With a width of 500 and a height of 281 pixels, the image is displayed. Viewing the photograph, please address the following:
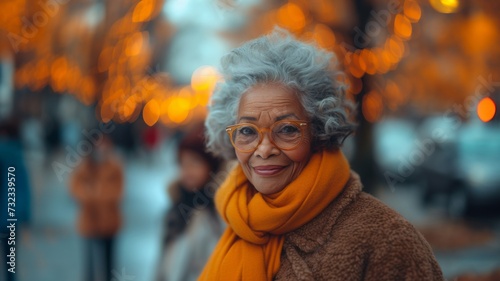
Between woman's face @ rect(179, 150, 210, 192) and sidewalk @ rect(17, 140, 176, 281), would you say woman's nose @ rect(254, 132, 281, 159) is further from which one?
sidewalk @ rect(17, 140, 176, 281)

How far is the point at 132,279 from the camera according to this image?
4766mm

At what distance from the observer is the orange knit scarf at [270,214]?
1.77m

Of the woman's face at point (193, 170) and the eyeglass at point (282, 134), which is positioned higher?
the eyeglass at point (282, 134)

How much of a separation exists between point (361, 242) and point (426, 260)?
170 mm

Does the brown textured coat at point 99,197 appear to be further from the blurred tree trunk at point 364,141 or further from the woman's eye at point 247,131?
the woman's eye at point 247,131

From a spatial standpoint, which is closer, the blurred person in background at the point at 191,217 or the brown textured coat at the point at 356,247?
the brown textured coat at the point at 356,247

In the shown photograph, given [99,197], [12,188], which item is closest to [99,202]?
[99,197]

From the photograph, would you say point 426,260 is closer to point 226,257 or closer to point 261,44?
point 226,257

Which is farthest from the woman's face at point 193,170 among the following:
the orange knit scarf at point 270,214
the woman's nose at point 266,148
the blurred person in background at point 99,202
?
the woman's nose at point 266,148

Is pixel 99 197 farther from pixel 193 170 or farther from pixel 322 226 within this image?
pixel 322 226

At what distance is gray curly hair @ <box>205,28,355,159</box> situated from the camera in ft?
5.95

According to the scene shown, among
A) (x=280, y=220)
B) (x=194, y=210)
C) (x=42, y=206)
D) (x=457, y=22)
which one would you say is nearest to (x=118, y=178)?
(x=42, y=206)

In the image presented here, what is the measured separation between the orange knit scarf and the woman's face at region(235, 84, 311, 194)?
2cm

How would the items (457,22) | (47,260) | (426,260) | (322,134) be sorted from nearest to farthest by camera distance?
(426,260)
(322,134)
(47,260)
(457,22)
